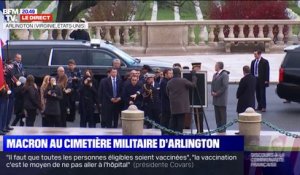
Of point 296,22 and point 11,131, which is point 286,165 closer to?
point 11,131

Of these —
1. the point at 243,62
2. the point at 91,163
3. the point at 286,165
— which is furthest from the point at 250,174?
the point at 243,62

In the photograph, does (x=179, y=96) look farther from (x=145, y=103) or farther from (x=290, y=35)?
(x=290, y=35)

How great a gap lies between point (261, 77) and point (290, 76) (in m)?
0.75

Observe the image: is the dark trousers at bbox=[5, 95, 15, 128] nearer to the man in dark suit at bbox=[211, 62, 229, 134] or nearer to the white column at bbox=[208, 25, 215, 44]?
the man in dark suit at bbox=[211, 62, 229, 134]

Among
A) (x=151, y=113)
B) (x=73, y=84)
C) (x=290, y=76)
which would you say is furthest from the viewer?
(x=290, y=76)

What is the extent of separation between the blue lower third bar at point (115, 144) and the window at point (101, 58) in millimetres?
8955

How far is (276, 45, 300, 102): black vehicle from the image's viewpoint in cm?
2372

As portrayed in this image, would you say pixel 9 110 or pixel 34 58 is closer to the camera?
pixel 9 110

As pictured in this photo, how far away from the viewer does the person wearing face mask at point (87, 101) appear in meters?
20.4

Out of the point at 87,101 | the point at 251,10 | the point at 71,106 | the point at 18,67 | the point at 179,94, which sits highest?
the point at 251,10

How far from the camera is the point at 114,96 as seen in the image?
20.1 m

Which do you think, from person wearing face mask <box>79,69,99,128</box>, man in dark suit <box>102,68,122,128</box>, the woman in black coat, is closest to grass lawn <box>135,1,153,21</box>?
person wearing face mask <box>79,69,99,128</box>

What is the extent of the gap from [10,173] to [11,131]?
7.06 ft

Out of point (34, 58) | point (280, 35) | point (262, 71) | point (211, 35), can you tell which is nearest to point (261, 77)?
point (262, 71)
